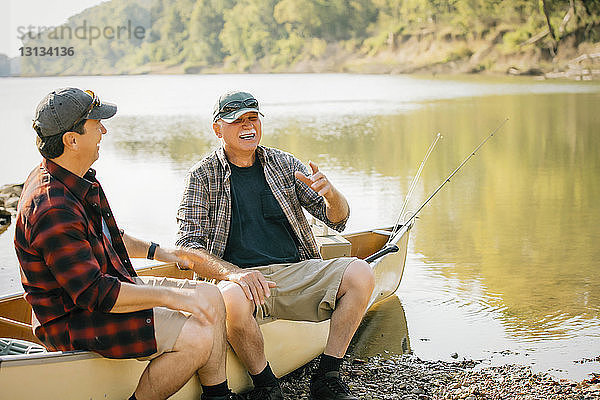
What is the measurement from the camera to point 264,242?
400 centimetres

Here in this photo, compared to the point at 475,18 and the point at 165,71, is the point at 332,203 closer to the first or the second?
the point at 475,18

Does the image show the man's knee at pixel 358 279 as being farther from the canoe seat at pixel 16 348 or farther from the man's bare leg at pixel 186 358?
the canoe seat at pixel 16 348

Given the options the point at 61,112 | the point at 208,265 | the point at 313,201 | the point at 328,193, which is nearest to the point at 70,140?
the point at 61,112

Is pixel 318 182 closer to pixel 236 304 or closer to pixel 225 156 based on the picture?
pixel 225 156

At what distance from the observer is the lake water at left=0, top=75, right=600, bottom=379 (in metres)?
4.96

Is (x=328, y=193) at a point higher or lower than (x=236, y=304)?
higher

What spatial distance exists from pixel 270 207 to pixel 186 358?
110cm

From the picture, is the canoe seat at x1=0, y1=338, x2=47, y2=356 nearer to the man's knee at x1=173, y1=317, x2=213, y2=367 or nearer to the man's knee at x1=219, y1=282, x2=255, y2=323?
the man's knee at x1=173, y1=317, x2=213, y2=367

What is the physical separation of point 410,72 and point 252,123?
196 ft

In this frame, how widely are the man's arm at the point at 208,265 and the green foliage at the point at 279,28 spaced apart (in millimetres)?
52518

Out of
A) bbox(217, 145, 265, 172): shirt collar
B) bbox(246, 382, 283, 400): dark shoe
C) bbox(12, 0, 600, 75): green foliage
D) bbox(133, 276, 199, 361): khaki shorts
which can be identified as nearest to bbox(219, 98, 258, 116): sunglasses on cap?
bbox(217, 145, 265, 172): shirt collar

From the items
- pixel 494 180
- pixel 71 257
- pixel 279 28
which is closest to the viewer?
pixel 71 257

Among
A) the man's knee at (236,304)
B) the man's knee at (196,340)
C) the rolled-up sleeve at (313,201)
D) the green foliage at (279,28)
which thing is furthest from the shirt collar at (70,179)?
the green foliage at (279,28)

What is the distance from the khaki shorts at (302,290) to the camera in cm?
370
